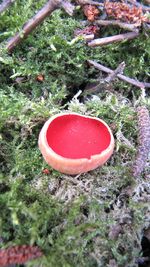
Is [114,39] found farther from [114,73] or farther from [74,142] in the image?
[74,142]

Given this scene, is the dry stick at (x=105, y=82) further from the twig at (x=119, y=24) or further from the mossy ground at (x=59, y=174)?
the twig at (x=119, y=24)

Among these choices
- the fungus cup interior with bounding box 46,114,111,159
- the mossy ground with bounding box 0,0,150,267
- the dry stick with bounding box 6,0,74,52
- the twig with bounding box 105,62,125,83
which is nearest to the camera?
the mossy ground with bounding box 0,0,150,267

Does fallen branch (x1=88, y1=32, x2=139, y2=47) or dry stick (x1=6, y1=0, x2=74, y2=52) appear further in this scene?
fallen branch (x1=88, y1=32, x2=139, y2=47)

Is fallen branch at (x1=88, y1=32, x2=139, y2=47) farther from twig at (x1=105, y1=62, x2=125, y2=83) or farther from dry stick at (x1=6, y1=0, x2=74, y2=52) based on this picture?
dry stick at (x1=6, y1=0, x2=74, y2=52)

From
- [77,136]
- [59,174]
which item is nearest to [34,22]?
[77,136]

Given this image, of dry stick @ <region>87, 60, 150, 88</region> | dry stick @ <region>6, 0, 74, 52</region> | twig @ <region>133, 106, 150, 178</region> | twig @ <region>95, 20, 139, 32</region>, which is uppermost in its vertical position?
dry stick @ <region>6, 0, 74, 52</region>

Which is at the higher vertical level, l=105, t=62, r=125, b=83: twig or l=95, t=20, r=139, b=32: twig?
l=95, t=20, r=139, b=32: twig

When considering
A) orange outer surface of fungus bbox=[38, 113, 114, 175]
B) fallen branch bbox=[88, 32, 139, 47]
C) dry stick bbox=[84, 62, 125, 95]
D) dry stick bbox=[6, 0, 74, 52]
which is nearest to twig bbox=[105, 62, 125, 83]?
dry stick bbox=[84, 62, 125, 95]

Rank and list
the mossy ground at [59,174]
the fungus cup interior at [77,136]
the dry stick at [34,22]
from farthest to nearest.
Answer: the dry stick at [34,22] → the fungus cup interior at [77,136] → the mossy ground at [59,174]

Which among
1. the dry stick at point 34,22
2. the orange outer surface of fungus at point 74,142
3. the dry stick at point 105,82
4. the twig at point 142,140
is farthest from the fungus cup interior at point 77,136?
the dry stick at point 34,22
